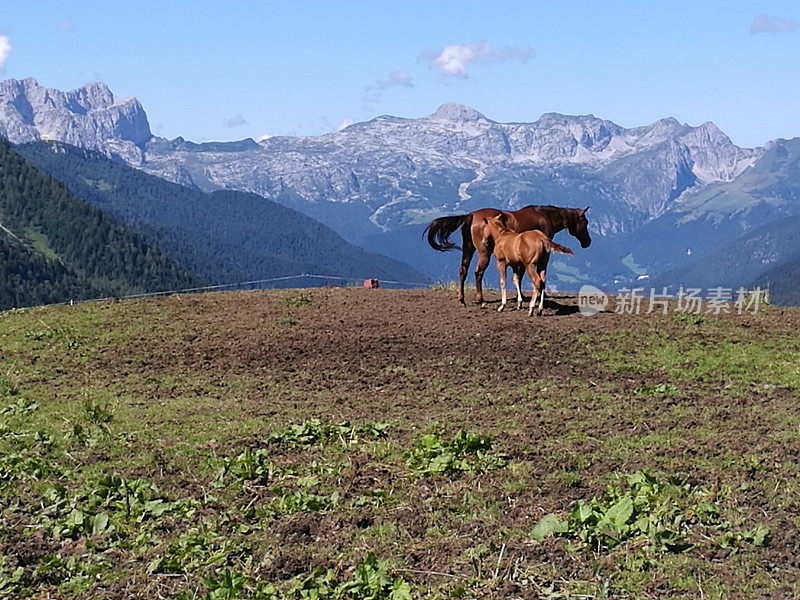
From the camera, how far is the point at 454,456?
10.6 meters

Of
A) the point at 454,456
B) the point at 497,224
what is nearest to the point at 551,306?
the point at 497,224

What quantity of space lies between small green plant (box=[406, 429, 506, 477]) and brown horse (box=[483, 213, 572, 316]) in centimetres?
907

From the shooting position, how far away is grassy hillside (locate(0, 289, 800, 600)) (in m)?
7.72

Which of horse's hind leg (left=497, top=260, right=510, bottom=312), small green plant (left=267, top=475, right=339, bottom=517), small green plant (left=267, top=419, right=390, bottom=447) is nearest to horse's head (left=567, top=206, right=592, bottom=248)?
horse's hind leg (left=497, top=260, right=510, bottom=312)

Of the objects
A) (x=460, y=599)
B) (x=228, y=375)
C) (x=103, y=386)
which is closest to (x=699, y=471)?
(x=460, y=599)

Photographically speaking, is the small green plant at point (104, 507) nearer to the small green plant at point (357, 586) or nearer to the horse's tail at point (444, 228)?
the small green plant at point (357, 586)

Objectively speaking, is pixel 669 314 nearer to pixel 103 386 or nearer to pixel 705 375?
pixel 705 375

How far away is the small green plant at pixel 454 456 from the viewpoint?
1023cm

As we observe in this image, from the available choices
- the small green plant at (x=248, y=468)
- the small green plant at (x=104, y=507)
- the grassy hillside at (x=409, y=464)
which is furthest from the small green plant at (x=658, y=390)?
the small green plant at (x=104, y=507)

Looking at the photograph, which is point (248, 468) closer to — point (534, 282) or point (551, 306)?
point (534, 282)

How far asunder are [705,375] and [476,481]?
729 cm

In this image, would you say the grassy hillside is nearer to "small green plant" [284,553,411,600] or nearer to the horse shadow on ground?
"small green plant" [284,553,411,600]

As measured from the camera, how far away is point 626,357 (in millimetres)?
17109

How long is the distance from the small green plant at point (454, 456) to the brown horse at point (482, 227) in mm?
10936
